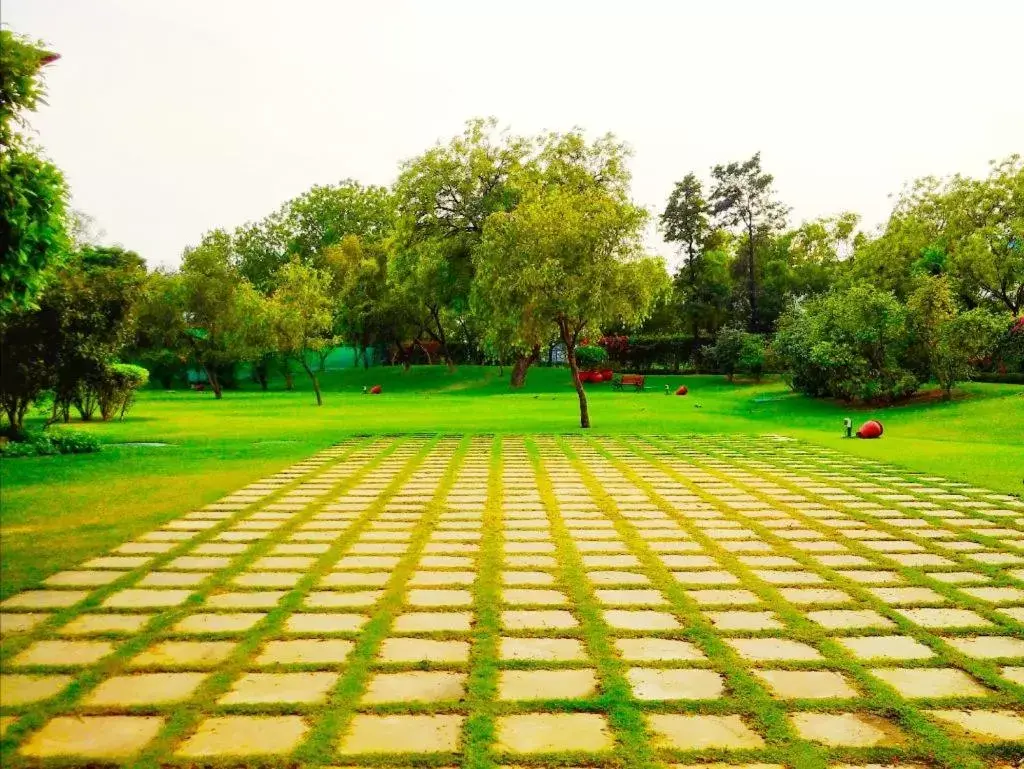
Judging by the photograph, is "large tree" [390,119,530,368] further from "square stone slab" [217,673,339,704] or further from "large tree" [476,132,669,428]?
"square stone slab" [217,673,339,704]

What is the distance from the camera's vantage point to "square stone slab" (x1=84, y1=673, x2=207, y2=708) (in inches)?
128

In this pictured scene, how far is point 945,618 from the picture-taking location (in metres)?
4.39

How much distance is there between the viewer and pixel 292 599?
4.66 metres

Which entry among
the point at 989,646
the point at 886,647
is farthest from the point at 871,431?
the point at 886,647

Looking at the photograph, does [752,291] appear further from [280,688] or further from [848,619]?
[280,688]

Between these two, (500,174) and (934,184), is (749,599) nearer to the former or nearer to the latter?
(500,174)

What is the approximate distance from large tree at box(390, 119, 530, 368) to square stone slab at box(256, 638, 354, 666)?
31.6 m

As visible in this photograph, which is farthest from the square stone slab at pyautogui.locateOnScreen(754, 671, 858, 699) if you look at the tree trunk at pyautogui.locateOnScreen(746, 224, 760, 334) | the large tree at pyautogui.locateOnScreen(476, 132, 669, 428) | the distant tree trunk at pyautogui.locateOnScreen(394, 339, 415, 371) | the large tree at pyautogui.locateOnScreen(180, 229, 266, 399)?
the tree trunk at pyautogui.locateOnScreen(746, 224, 760, 334)

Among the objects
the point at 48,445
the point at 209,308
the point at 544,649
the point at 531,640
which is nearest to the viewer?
the point at 544,649

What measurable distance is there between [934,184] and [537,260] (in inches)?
1133

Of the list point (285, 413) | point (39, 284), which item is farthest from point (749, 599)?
point (285, 413)

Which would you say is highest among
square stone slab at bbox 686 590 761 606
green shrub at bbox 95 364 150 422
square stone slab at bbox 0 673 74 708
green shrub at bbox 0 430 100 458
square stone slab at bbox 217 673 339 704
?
green shrub at bbox 95 364 150 422

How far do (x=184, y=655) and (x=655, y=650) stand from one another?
230 centimetres

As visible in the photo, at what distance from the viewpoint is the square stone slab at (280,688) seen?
3.29 m
